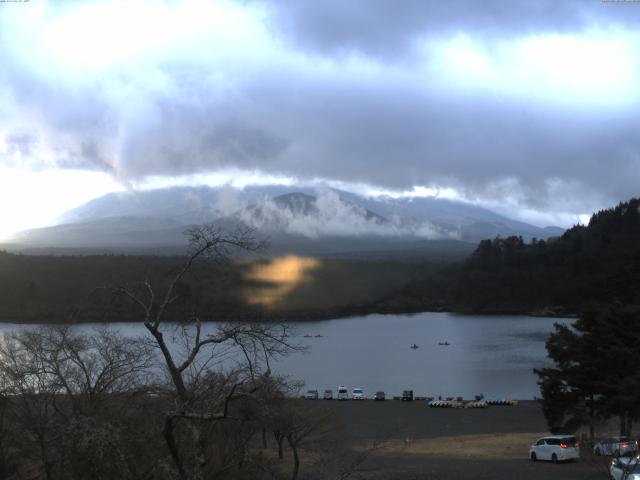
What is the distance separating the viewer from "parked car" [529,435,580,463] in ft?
40.1

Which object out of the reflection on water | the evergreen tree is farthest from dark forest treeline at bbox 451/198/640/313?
the evergreen tree

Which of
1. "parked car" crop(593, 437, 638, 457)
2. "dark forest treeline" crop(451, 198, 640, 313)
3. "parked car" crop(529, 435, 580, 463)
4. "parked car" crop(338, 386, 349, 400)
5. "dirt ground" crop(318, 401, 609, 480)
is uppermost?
"dark forest treeline" crop(451, 198, 640, 313)

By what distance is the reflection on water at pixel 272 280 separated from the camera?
41.2 meters

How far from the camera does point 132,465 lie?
188 inches

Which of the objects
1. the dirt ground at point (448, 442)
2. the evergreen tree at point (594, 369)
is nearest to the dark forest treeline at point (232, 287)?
the dirt ground at point (448, 442)

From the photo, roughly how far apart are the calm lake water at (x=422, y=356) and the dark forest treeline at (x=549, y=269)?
7.86m

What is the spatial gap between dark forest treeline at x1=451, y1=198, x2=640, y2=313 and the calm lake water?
25.8 ft

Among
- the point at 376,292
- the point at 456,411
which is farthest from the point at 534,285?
the point at 456,411

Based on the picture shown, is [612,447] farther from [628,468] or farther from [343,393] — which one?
[343,393]

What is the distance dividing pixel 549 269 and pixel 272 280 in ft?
177

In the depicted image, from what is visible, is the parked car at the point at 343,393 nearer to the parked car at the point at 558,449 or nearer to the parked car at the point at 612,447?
the parked car at the point at 558,449

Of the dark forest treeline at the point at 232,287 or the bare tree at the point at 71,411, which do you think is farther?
the dark forest treeline at the point at 232,287

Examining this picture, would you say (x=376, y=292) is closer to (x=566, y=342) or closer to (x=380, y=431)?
(x=380, y=431)

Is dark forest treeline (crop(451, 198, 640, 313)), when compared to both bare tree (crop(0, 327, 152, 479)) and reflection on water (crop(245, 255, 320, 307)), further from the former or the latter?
bare tree (crop(0, 327, 152, 479))
